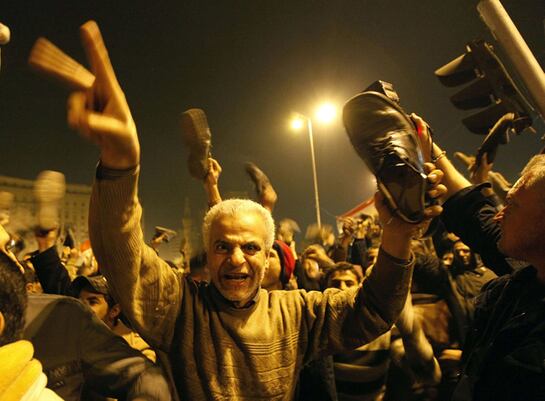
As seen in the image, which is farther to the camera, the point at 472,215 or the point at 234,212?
the point at 472,215

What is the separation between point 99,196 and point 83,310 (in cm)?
63

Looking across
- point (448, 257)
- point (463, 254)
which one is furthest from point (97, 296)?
point (448, 257)

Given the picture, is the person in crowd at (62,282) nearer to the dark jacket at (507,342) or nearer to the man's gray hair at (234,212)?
the man's gray hair at (234,212)

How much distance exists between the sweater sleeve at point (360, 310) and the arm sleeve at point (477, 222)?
0.59 m

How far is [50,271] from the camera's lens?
308 centimetres

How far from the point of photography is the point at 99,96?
1.35m

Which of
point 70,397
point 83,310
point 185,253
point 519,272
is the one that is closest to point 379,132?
point 519,272

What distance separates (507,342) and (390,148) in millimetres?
878

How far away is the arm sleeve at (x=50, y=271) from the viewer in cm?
306

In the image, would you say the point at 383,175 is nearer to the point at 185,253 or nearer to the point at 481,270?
the point at 481,270

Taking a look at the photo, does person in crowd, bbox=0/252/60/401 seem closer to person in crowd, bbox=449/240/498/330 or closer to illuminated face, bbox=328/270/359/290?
illuminated face, bbox=328/270/359/290

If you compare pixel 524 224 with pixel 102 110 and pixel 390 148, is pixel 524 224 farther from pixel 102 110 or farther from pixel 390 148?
pixel 102 110

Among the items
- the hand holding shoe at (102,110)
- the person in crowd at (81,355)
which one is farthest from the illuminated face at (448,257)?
the hand holding shoe at (102,110)

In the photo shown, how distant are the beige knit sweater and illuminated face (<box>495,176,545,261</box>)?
446 millimetres
